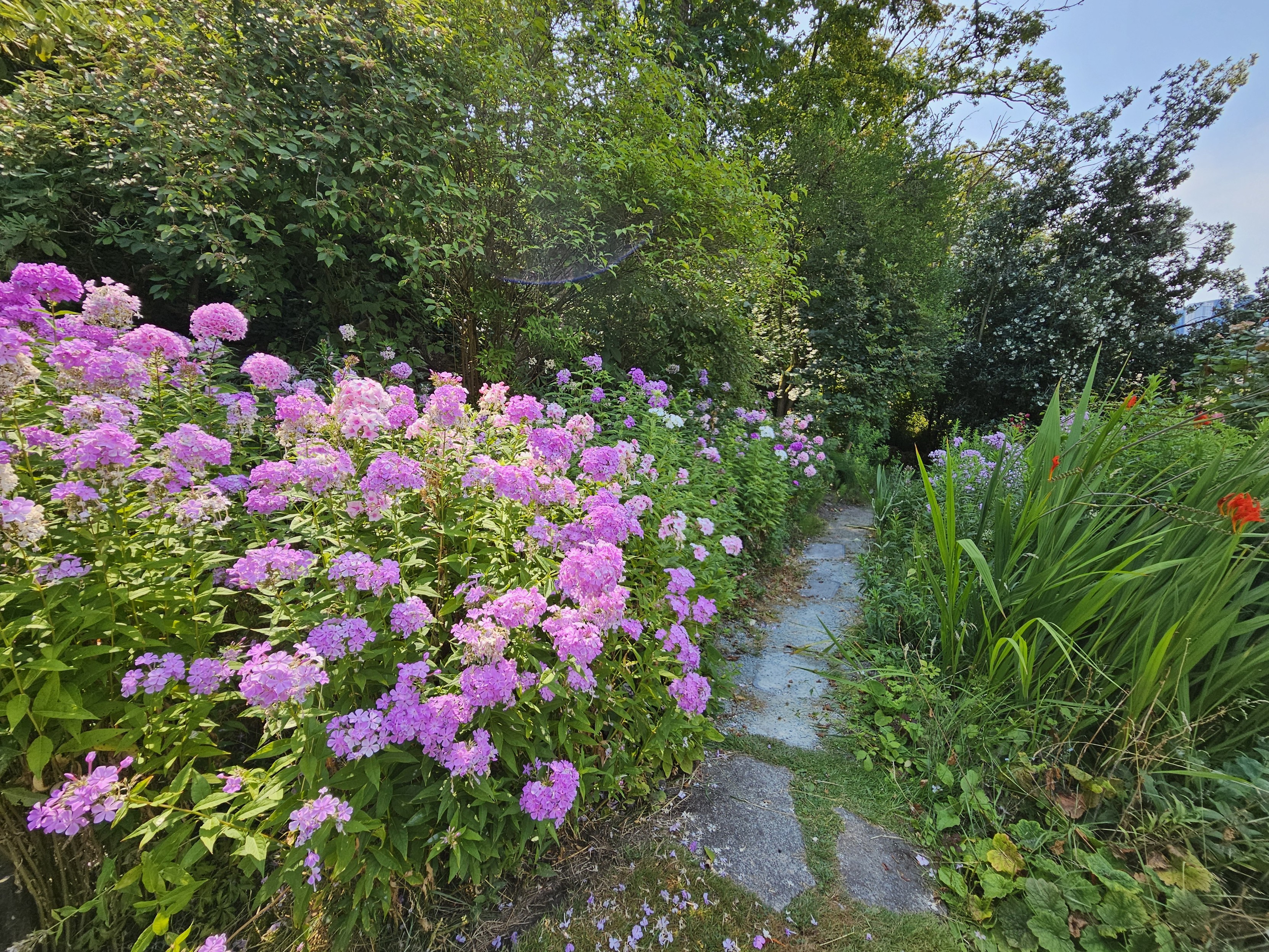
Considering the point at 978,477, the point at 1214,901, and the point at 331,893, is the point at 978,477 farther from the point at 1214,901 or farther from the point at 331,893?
the point at 331,893

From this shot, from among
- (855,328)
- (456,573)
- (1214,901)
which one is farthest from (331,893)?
(855,328)

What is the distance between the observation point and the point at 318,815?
1139 mm

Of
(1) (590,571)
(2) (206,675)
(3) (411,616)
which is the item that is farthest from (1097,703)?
(2) (206,675)

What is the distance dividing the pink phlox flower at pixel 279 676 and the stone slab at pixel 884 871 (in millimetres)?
1931

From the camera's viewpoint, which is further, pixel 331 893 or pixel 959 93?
pixel 959 93

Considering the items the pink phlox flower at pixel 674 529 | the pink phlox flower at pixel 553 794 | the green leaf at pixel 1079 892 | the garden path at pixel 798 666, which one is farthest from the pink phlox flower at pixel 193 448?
the green leaf at pixel 1079 892

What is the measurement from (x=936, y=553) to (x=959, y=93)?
15.8 meters

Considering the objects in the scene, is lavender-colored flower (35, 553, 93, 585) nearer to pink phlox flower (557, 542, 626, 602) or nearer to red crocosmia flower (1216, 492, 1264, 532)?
pink phlox flower (557, 542, 626, 602)

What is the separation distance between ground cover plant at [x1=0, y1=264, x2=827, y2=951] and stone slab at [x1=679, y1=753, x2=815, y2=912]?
0.90ft

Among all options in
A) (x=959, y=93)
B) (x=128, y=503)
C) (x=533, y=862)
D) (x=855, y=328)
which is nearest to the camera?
(x=128, y=503)

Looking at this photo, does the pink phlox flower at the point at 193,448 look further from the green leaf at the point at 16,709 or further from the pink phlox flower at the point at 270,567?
the green leaf at the point at 16,709

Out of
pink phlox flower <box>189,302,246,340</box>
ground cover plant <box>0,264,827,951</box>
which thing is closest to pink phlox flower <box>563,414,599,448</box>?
ground cover plant <box>0,264,827,951</box>

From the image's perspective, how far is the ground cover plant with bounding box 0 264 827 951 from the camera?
1244 mm

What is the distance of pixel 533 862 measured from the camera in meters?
1.76
